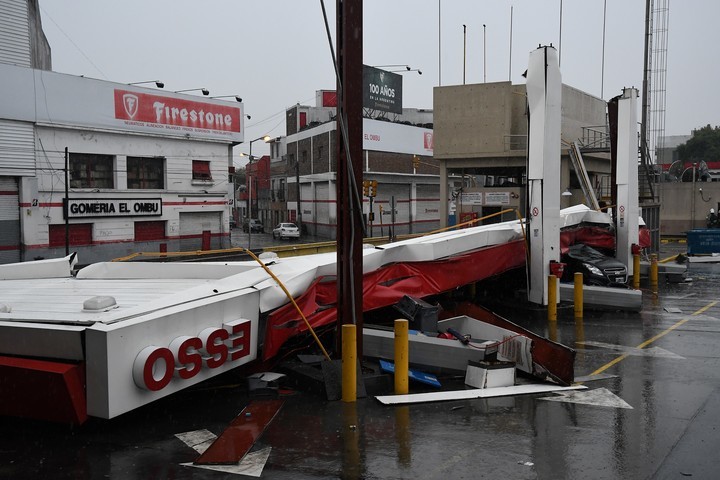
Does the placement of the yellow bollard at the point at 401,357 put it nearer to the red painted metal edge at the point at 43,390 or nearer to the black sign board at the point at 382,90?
the red painted metal edge at the point at 43,390

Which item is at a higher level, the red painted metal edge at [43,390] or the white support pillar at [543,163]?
the white support pillar at [543,163]

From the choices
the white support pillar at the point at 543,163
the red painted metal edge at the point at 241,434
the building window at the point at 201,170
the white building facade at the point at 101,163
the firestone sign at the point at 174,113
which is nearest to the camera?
the red painted metal edge at the point at 241,434

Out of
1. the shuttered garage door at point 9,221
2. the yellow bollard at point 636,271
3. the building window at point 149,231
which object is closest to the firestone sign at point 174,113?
the building window at point 149,231

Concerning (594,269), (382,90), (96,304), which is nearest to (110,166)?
(594,269)

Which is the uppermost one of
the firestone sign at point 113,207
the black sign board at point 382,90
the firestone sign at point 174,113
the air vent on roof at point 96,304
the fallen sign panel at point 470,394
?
the black sign board at point 382,90

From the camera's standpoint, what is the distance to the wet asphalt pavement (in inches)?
239

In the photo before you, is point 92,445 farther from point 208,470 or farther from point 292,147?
point 292,147

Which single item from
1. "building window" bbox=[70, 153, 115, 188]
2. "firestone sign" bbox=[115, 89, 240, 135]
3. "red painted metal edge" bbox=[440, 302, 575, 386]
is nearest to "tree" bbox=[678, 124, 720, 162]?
"firestone sign" bbox=[115, 89, 240, 135]

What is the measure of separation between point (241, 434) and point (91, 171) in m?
35.5

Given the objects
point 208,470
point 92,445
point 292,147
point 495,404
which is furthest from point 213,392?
point 292,147

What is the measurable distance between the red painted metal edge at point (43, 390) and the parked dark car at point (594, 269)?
13312 mm

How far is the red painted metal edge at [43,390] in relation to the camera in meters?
6.51

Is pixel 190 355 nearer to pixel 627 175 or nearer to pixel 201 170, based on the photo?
pixel 627 175

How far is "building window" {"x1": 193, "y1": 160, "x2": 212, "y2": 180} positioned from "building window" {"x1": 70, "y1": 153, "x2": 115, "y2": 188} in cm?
638
